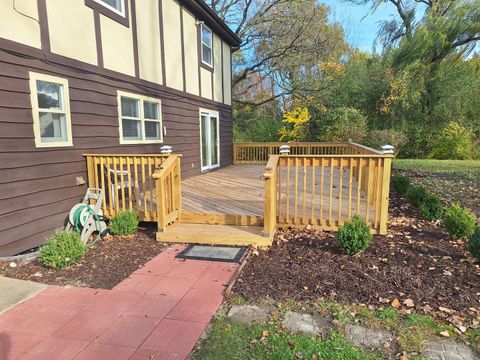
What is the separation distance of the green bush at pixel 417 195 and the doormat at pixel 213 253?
11.0ft

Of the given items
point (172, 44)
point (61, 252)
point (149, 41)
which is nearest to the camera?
point (61, 252)

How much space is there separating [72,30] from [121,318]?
4.14m

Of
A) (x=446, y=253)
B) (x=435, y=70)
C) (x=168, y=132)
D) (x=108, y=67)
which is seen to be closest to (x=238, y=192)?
(x=168, y=132)

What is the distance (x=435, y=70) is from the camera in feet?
48.2

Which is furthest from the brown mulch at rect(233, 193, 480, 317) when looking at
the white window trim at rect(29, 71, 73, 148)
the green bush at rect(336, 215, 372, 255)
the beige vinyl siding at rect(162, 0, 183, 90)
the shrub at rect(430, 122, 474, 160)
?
the shrub at rect(430, 122, 474, 160)

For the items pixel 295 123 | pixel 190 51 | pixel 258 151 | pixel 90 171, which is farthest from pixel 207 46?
pixel 295 123

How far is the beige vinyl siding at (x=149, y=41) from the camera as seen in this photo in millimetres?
6375

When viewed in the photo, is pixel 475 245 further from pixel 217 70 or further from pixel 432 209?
pixel 217 70

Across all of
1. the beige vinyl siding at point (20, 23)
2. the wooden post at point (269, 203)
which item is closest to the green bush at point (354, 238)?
the wooden post at point (269, 203)

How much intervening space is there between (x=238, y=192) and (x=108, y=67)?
3.25 m

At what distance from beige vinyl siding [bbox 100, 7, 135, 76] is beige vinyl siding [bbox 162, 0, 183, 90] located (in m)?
1.48

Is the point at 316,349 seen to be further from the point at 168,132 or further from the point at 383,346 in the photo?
the point at 168,132

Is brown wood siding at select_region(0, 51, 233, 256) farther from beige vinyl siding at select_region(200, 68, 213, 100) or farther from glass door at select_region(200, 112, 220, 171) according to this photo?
glass door at select_region(200, 112, 220, 171)

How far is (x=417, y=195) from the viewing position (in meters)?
5.61
